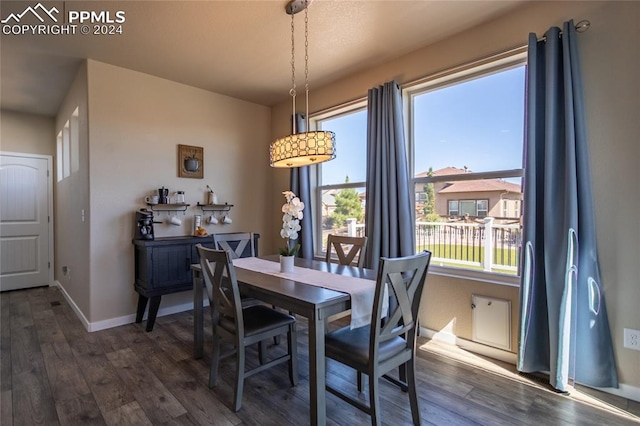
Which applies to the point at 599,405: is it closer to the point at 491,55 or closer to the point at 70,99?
the point at 491,55

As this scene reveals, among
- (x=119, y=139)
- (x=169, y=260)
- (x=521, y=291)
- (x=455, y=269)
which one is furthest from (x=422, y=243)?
(x=119, y=139)

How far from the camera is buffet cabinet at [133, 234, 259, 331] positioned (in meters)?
3.10

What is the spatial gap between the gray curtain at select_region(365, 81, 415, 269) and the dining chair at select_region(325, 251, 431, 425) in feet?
4.01

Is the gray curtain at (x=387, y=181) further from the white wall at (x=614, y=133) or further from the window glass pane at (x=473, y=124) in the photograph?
the white wall at (x=614, y=133)

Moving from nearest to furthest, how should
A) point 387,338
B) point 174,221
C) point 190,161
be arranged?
point 387,338
point 174,221
point 190,161

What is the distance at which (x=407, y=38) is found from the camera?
108 inches

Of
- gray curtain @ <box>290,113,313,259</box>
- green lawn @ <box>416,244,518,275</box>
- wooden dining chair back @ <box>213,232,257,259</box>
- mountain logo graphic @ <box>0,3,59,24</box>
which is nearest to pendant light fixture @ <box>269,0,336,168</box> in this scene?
wooden dining chair back @ <box>213,232,257,259</box>

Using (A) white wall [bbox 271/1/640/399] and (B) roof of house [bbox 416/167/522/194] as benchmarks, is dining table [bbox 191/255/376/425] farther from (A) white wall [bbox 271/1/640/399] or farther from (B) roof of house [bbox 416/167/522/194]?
(A) white wall [bbox 271/1/640/399]

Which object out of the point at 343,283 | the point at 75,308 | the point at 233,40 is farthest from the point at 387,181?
the point at 75,308

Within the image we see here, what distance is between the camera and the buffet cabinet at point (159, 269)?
10.2 feet

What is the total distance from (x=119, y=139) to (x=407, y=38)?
9.80 ft

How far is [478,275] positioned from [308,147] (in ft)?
5.90

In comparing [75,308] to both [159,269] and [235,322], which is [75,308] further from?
[235,322]

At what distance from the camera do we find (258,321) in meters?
2.09
